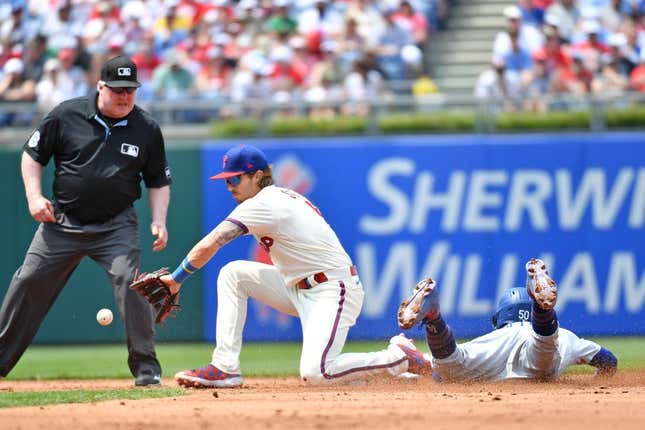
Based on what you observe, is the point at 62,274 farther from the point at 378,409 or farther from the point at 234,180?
the point at 378,409

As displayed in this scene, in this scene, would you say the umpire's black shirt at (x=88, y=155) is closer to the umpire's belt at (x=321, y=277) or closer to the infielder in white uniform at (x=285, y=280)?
the infielder in white uniform at (x=285, y=280)

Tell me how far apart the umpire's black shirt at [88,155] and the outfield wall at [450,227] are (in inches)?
186

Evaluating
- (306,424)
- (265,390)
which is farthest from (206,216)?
(306,424)

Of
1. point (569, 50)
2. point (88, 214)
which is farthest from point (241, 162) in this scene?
point (569, 50)

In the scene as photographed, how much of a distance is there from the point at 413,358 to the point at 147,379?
182 cm

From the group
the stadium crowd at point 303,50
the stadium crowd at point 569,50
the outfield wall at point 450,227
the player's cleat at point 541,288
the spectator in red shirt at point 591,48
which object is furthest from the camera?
the spectator in red shirt at point 591,48

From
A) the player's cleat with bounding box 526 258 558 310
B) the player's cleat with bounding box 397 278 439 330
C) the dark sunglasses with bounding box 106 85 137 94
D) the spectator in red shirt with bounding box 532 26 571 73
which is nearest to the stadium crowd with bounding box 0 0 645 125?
the spectator in red shirt with bounding box 532 26 571 73

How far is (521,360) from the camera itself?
827 centimetres

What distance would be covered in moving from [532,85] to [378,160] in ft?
7.50

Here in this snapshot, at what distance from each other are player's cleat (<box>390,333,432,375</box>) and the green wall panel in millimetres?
4856

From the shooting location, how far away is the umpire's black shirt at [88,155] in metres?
8.41

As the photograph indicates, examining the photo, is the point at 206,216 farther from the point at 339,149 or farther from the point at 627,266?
the point at 627,266

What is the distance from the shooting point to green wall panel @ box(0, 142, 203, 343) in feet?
43.3

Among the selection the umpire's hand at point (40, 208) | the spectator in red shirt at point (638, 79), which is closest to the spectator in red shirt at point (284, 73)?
the spectator in red shirt at point (638, 79)
